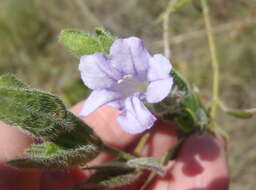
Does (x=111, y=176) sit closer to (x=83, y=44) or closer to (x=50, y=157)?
(x=50, y=157)

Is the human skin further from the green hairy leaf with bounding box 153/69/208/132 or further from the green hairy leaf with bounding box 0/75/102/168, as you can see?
the green hairy leaf with bounding box 0/75/102/168

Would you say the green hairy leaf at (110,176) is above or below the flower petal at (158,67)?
below

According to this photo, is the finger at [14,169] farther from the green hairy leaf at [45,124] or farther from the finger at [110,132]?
the finger at [110,132]

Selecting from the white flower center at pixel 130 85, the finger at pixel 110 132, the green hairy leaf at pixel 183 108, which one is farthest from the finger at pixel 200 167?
the white flower center at pixel 130 85

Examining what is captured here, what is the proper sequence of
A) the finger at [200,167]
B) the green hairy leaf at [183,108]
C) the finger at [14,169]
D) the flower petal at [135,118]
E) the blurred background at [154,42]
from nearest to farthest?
the flower petal at [135,118] < the green hairy leaf at [183,108] < the finger at [14,169] < the finger at [200,167] < the blurred background at [154,42]

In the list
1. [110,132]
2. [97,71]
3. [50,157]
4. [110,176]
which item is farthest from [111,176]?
[110,132]
